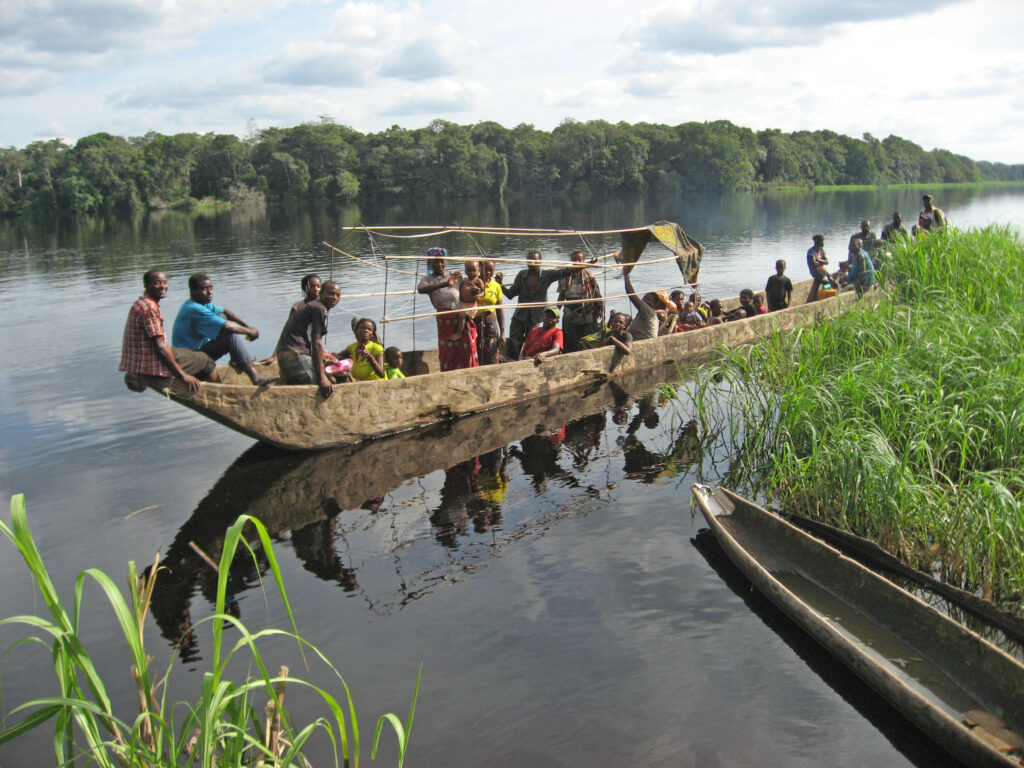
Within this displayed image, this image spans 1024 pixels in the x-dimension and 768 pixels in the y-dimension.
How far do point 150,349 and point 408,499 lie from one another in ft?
8.32

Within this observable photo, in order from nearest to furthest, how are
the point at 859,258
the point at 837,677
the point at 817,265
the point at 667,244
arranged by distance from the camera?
the point at 837,677, the point at 667,244, the point at 859,258, the point at 817,265

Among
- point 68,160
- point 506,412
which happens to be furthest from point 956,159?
point 506,412

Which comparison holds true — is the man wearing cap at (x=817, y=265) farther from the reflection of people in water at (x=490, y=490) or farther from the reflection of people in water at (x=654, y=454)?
the reflection of people in water at (x=490, y=490)

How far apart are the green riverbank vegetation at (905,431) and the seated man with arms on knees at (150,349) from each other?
4700mm

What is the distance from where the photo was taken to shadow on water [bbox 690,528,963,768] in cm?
412

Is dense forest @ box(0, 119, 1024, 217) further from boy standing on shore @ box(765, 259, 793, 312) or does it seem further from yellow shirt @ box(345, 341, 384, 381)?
yellow shirt @ box(345, 341, 384, 381)

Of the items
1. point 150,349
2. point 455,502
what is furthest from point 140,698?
point 150,349

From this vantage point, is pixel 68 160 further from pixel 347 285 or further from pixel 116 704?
pixel 116 704

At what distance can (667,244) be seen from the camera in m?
11.5

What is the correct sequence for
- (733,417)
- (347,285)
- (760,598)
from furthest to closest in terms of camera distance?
(347,285) → (733,417) → (760,598)

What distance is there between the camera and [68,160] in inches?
2356

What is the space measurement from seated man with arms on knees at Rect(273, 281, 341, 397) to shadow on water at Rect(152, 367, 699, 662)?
0.83 m

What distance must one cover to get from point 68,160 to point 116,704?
65596 mm

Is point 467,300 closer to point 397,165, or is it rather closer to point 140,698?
point 140,698
